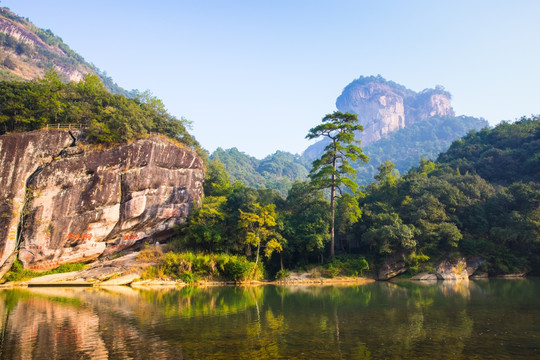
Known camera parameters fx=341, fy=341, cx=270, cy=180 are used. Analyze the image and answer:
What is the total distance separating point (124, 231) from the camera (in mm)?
32188

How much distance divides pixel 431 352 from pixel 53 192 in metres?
30.4

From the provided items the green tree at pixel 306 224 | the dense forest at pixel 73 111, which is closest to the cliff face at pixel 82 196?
the dense forest at pixel 73 111

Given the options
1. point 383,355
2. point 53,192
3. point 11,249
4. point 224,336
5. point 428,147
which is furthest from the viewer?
point 428,147

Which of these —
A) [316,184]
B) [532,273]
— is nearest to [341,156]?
[316,184]

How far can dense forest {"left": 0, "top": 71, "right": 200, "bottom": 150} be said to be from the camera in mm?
31330

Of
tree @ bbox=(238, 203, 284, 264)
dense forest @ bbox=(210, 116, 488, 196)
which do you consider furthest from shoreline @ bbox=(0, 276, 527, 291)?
dense forest @ bbox=(210, 116, 488, 196)

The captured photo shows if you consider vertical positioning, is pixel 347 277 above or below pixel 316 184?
below

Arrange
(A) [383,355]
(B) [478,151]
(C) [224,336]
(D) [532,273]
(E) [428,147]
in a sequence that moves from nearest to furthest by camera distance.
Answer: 1. (A) [383,355]
2. (C) [224,336]
3. (D) [532,273]
4. (B) [478,151]
5. (E) [428,147]

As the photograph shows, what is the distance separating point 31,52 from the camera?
317 ft

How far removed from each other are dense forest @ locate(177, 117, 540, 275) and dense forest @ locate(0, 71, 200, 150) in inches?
413

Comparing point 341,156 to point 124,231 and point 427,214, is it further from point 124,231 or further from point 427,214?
point 124,231

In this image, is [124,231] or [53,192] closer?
[53,192]

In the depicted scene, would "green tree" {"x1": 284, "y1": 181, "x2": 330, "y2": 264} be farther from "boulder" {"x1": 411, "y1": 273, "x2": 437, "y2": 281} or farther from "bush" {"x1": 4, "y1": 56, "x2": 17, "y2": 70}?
"bush" {"x1": 4, "y1": 56, "x2": 17, "y2": 70}

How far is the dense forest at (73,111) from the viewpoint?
31.3 metres
